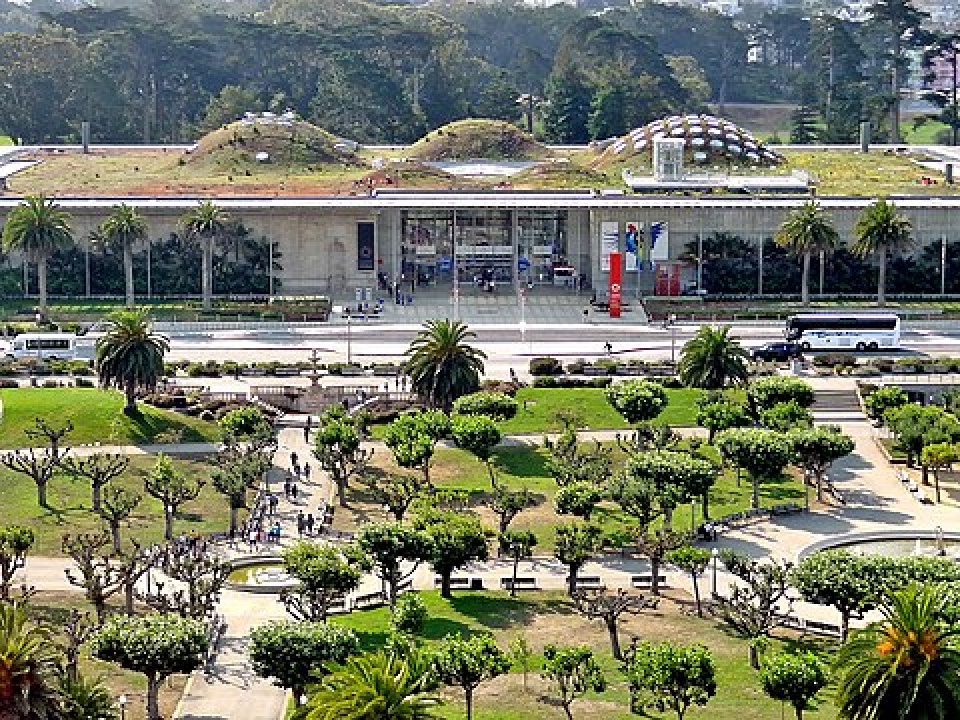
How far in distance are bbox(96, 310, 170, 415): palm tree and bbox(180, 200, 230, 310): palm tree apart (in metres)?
35.2

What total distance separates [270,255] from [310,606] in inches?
2989

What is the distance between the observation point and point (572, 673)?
235 ft

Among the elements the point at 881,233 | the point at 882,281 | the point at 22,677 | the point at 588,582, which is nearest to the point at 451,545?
the point at 588,582

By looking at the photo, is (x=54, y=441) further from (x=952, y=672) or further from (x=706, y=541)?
(x=952, y=672)

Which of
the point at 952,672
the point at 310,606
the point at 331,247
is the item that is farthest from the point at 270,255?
the point at 952,672

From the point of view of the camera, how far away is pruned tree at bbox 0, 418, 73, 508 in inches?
3816

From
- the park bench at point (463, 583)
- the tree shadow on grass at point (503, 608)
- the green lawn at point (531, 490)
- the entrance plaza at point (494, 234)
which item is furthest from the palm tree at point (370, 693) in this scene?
the entrance plaza at point (494, 234)

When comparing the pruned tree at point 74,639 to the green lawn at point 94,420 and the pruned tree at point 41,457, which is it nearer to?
the pruned tree at point 41,457

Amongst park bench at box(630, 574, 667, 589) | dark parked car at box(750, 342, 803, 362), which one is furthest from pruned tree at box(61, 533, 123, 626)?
dark parked car at box(750, 342, 803, 362)

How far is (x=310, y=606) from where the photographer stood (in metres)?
78.2

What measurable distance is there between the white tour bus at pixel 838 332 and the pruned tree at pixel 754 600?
149 ft

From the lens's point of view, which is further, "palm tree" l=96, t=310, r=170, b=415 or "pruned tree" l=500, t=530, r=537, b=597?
"palm tree" l=96, t=310, r=170, b=415

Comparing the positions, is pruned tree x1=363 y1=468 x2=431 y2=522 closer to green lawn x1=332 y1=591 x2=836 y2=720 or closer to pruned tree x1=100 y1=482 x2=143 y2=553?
green lawn x1=332 y1=591 x2=836 y2=720

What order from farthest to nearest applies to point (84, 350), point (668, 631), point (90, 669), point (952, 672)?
point (84, 350) < point (668, 631) < point (90, 669) < point (952, 672)
